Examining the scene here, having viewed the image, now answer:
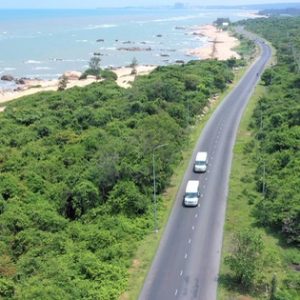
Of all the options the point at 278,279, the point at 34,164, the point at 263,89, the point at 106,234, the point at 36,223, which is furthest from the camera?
the point at 263,89

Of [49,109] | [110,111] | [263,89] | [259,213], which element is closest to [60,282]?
[259,213]

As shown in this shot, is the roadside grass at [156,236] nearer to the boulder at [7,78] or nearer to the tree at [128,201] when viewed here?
the tree at [128,201]

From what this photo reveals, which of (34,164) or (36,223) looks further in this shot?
(34,164)

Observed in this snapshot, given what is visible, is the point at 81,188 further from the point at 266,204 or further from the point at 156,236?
the point at 266,204

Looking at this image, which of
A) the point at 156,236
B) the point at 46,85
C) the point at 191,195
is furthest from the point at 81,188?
the point at 46,85

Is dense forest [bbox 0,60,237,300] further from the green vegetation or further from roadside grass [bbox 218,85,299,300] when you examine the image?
the green vegetation

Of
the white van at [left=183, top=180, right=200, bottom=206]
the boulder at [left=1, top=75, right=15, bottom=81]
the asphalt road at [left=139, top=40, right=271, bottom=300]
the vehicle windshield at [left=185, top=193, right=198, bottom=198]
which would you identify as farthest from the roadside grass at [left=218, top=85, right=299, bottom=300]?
the boulder at [left=1, top=75, right=15, bottom=81]

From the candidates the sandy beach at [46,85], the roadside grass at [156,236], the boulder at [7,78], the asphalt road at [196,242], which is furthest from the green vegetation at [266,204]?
the boulder at [7,78]

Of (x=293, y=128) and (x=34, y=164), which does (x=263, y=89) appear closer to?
(x=293, y=128)
